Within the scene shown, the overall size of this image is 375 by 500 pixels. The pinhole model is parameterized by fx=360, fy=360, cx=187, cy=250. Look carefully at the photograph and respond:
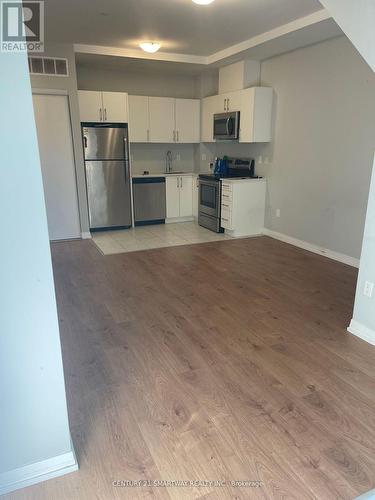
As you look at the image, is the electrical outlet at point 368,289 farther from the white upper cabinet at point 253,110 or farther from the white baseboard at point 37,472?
the white upper cabinet at point 253,110

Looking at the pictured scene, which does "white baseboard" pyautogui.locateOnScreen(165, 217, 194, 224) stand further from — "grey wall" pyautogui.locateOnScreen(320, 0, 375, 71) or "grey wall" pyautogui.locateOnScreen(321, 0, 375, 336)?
"grey wall" pyautogui.locateOnScreen(320, 0, 375, 71)

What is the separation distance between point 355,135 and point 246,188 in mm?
1844

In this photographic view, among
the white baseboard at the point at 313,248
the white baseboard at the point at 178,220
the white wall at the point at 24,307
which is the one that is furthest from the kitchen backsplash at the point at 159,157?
the white wall at the point at 24,307

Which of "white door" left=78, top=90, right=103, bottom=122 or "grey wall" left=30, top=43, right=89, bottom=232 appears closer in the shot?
"grey wall" left=30, top=43, right=89, bottom=232

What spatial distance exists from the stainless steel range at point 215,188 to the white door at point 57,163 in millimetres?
2140

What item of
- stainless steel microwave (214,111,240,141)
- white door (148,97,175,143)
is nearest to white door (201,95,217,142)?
stainless steel microwave (214,111,240,141)

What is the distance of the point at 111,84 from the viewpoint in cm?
632

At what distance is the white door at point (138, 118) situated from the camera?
6.17 meters

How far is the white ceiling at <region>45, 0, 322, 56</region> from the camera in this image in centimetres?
354

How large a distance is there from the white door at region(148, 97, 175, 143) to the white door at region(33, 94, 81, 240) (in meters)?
1.62

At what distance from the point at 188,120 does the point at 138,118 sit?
0.96m

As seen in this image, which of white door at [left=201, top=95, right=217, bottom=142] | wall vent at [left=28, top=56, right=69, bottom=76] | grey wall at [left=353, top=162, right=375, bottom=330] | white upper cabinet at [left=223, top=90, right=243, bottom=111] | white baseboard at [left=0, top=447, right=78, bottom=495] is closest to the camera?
white baseboard at [left=0, top=447, right=78, bottom=495]

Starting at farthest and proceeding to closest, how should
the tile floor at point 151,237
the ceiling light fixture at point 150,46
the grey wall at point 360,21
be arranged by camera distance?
the tile floor at point 151,237, the ceiling light fixture at point 150,46, the grey wall at point 360,21

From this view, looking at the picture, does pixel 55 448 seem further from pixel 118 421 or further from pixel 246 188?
pixel 246 188
